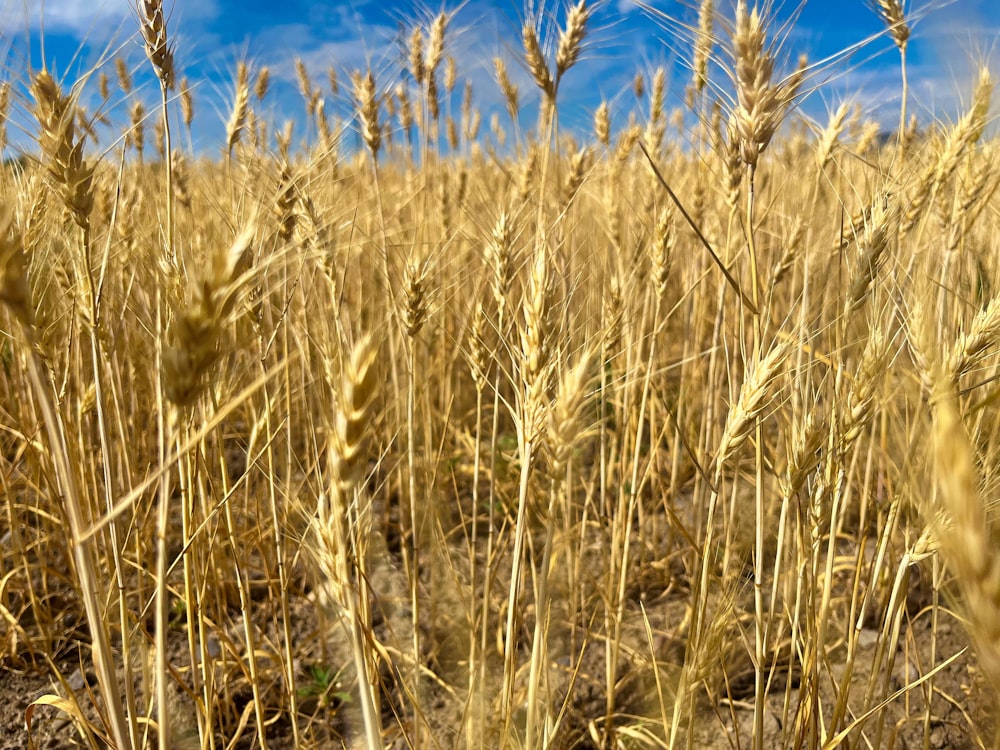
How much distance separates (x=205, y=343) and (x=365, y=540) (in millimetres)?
463

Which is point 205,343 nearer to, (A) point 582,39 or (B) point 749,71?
(B) point 749,71

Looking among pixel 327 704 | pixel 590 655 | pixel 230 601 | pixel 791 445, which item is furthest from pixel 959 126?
pixel 230 601

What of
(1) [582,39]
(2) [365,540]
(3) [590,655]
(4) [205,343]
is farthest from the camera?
(3) [590,655]

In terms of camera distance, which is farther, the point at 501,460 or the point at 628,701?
the point at 501,460

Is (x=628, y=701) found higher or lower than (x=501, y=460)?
lower

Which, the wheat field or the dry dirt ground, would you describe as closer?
the wheat field

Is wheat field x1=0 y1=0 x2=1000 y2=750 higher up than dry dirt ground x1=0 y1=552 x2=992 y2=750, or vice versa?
wheat field x1=0 y1=0 x2=1000 y2=750

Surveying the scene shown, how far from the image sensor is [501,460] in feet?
8.11

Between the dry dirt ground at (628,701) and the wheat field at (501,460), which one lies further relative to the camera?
the dry dirt ground at (628,701)

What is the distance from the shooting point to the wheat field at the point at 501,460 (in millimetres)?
786

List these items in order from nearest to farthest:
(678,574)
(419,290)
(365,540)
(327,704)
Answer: (365,540) < (419,290) < (327,704) < (678,574)

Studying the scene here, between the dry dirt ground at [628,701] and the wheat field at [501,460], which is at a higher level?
the wheat field at [501,460]

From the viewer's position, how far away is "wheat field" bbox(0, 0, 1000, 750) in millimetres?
786

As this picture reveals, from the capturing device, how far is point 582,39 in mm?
1616
